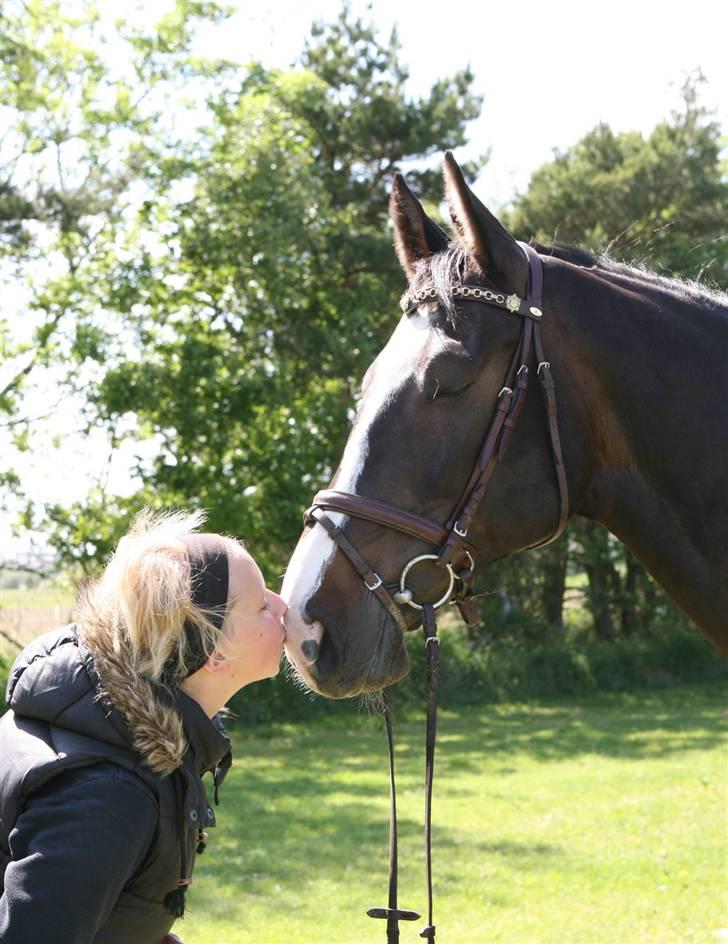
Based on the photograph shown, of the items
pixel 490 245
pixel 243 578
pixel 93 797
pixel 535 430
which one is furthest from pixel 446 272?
pixel 93 797

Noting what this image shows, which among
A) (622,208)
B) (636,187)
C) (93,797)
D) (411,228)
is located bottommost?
(93,797)

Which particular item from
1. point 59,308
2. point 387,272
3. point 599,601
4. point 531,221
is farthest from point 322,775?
point 531,221

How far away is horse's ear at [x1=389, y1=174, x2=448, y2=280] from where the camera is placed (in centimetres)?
312

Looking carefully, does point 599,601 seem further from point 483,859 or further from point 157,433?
point 483,859

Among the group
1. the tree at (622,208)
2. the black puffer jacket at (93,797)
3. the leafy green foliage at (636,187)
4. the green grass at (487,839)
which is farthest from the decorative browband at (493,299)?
the leafy green foliage at (636,187)

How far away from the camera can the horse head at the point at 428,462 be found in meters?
2.66

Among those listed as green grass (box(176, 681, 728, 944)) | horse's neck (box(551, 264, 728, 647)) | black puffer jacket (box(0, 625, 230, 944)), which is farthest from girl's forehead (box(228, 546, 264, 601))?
green grass (box(176, 681, 728, 944))

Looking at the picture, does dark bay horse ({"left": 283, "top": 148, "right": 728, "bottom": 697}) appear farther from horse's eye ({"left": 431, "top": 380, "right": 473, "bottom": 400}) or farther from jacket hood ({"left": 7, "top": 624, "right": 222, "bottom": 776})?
jacket hood ({"left": 7, "top": 624, "right": 222, "bottom": 776})

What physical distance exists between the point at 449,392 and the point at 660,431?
0.60 metres

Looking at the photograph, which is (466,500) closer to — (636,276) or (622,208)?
(636,276)

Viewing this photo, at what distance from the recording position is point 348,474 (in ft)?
9.12

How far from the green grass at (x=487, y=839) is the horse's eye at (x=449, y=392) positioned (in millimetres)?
4987

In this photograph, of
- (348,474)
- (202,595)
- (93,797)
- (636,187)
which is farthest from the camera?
(636,187)

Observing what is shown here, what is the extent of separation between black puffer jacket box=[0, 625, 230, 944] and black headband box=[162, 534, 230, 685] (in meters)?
0.07
